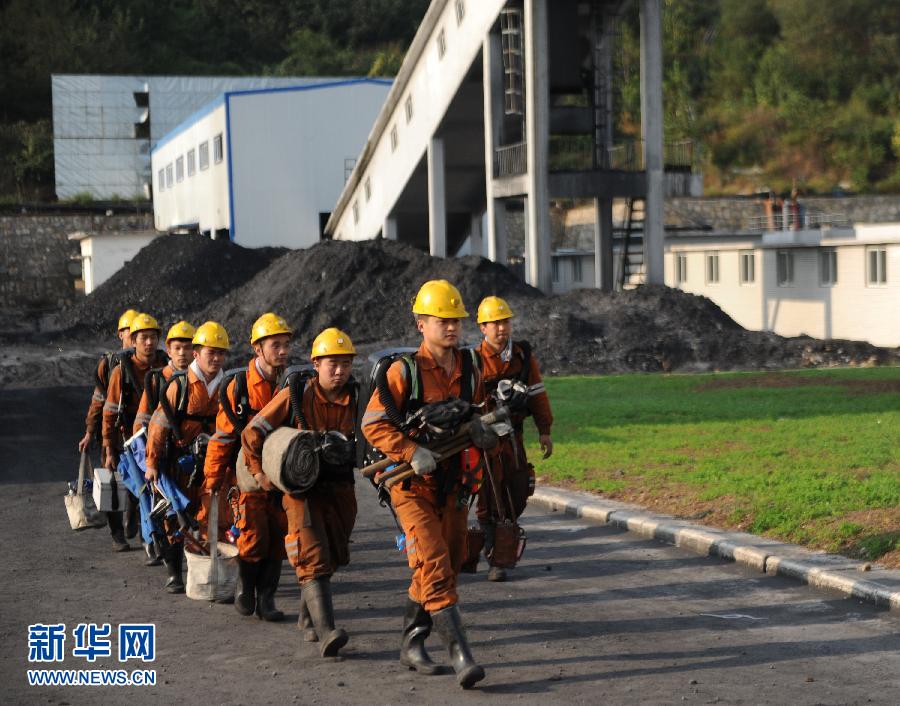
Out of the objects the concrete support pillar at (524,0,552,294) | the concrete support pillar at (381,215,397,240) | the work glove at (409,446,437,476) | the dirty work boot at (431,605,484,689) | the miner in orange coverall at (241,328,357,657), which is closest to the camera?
the dirty work boot at (431,605,484,689)

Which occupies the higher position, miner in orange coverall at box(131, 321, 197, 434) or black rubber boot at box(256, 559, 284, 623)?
miner in orange coverall at box(131, 321, 197, 434)

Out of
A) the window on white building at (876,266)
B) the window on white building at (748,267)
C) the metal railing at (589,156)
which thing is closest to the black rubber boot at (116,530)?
the metal railing at (589,156)

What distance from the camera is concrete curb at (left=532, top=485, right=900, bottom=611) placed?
29.3ft

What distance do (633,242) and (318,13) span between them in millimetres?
57540

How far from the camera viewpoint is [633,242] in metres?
39.1

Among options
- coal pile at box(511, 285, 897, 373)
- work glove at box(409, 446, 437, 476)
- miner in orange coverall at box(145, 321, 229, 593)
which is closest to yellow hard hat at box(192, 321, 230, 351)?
miner in orange coverall at box(145, 321, 229, 593)

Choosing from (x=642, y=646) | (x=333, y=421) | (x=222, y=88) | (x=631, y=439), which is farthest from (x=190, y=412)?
(x=222, y=88)

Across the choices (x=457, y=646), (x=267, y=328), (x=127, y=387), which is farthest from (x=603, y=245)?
(x=457, y=646)

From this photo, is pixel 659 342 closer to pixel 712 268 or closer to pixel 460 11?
pixel 712 268

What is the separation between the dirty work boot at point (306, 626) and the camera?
8.10 meters

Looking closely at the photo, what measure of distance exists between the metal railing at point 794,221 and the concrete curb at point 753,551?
95.8 ft

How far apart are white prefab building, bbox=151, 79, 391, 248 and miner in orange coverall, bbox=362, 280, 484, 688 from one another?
42.8 m

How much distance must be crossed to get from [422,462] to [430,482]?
35cm

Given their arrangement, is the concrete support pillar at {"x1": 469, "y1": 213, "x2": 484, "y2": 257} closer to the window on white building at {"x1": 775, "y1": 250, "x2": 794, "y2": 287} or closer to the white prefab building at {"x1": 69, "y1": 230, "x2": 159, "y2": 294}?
the window on white building at {"x1": 775, "y1": 250, "x2": 794, "y2": 287}
